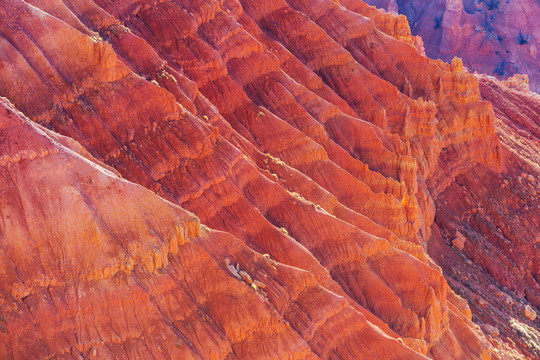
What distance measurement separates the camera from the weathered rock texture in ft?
440

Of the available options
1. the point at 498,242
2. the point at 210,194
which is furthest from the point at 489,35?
the point at 210,194

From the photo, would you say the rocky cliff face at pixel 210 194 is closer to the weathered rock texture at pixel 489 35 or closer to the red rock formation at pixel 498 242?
the red rock formation at pixel 498 242

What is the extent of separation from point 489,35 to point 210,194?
368ft

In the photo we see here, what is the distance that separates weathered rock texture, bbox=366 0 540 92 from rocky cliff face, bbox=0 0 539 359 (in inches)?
3123

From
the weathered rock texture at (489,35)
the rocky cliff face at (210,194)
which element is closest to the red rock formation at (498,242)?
the rocky cliff face at (210,194)

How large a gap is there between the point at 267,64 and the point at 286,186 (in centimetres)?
Result: 1136

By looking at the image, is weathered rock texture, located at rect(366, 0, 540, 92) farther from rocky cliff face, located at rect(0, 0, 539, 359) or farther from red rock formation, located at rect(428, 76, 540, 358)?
rocky cliff face, located at rect(0, 0, 539, 359)

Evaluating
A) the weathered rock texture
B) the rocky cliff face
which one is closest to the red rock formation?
the rocky cliff face

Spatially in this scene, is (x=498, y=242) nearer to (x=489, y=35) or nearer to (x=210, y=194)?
(x=210, y=194)

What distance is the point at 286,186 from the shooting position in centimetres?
4069

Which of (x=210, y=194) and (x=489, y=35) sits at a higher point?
(x=210, y=194)

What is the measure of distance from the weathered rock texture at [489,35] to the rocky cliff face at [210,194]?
260ft

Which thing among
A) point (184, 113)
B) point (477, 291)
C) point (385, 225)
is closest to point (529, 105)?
point (477, 291)

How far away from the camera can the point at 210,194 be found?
34.3 m
